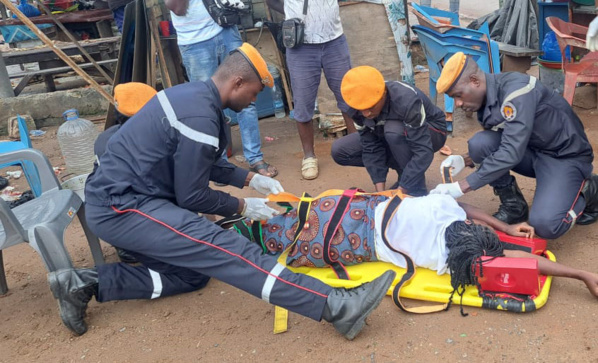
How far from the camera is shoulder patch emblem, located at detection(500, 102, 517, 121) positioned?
Answer: 2.95 meters

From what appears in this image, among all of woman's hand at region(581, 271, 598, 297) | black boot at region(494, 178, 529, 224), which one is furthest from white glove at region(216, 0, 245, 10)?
woman's hand at region(581, 271, 598, 297)

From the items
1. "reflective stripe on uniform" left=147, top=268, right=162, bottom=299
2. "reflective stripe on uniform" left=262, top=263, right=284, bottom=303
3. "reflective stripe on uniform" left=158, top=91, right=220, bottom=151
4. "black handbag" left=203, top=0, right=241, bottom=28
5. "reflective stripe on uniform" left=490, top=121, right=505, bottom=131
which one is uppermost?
"black handbag" left=203, top=0, right=241, bottom=28

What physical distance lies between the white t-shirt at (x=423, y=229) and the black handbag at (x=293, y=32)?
2.05 m

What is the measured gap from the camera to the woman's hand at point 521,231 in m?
2.90

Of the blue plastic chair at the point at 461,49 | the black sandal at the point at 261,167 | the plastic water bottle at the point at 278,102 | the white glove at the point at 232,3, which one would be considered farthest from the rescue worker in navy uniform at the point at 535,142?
the plastic water bottle at the point at 278,102

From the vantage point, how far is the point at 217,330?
2.78 m

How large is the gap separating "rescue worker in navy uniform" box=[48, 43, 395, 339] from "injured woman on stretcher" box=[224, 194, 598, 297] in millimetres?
315

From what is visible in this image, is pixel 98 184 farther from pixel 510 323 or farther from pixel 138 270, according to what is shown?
pixel 510 323

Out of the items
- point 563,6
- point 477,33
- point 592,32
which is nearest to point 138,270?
point 592,32

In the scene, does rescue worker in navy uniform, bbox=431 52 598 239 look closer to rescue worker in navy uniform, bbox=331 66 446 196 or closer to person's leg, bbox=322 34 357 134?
rescue worker in navy uniform, bbox=331 66 446 196

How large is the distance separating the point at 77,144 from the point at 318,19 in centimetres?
274

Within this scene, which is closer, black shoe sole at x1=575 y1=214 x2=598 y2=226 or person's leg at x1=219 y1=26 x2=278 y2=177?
black shoe sole at x1=575 y1=214 x2=598 y2=226

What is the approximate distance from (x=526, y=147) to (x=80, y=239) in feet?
10.2

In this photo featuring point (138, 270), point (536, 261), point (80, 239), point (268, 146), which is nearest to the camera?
point (536, 261)
